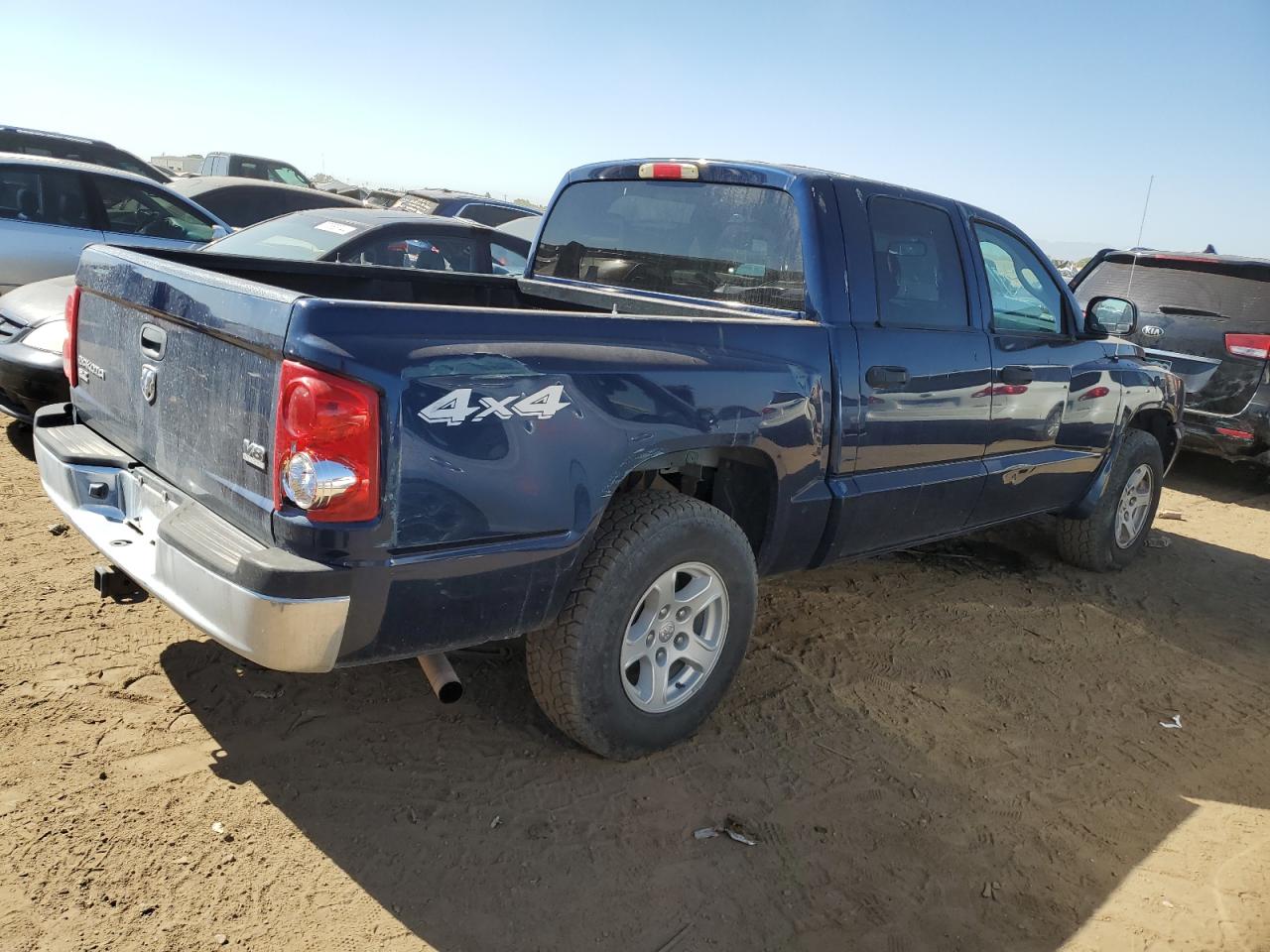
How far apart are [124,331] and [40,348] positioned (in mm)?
2578

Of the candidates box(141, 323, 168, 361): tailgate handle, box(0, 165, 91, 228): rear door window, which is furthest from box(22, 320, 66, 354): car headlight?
box(0, 165, 91, 228): rear door window

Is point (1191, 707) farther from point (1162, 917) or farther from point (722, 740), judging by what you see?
point (722, 740)

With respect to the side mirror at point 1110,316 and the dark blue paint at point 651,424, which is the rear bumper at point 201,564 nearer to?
the dark blue paint at point 651,424

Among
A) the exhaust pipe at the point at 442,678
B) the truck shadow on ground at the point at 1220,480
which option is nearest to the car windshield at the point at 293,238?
the exhaust pipe at the point at 442,678

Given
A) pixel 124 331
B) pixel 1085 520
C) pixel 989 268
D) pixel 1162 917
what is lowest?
pixel 1162 917

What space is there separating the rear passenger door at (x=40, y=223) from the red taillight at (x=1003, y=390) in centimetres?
657

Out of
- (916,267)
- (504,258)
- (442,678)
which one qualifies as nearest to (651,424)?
(442,678)

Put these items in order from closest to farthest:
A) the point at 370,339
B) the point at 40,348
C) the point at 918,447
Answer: the point at 370,339
the point at 918,447
the point at 40,348

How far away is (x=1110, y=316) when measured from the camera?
191 inches

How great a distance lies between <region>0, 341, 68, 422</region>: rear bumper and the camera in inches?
197

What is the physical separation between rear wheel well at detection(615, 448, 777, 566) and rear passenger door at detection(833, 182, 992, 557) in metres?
0.36

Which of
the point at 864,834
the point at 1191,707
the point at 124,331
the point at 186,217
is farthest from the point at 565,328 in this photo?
the point at 186,217

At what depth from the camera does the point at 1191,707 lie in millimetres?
4059

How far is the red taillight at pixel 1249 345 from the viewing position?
7160mm
